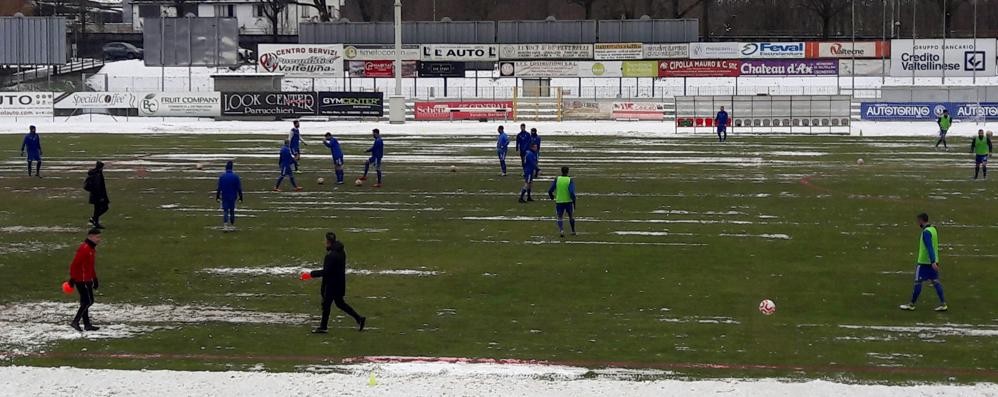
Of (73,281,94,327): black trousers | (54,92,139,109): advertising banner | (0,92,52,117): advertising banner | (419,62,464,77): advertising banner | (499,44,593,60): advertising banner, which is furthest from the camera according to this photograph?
(499,44,593,60): advertising banner

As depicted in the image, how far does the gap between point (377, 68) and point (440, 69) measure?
4.08 meters

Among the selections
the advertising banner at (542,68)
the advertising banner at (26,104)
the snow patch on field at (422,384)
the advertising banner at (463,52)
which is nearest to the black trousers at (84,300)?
the snow patch on field at (422,384)

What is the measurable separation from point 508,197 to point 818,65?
5475cm

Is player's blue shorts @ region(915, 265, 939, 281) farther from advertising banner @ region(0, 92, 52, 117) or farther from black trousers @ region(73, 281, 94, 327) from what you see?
advertising banner @ region(0, 92, 52, 117)

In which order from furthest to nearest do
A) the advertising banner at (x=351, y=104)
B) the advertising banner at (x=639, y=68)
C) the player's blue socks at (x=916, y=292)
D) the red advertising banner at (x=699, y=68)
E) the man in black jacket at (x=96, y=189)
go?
1. the red advertising banner at (x=699, y=68)
2. the advertising banner at (x=639, y=68)
3. the advertising banner at (x=351, y=104)
4. the man in black jacket at (x=96, y=189)
5. the player's blue socks at (x=916, y=292)

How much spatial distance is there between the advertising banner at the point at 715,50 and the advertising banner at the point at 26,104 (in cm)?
4053

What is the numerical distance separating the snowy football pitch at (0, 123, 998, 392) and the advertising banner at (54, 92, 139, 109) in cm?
2765

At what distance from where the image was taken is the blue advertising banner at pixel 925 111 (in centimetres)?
6038

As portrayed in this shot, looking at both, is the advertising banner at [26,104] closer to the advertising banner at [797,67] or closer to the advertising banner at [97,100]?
the advertising banner at [97,100]

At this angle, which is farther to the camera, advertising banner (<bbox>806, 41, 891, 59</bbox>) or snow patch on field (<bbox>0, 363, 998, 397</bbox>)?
advertising banner (<bbox>806, 41, 891, 59</bbox>)

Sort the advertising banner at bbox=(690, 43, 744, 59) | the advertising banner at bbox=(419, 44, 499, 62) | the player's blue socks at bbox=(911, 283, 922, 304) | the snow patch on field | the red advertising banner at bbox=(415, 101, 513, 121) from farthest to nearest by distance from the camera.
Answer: the advertising banner at bbox=(419, 44, 499, 62), the advertising banner at bbox=(690, 43, 744, 59), the red advertising banner at bbox=(415, 101, 513, 121), the player's blue socks at bbox=(911, 283, 922, 304), the snow patch on field

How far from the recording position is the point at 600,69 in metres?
79.9

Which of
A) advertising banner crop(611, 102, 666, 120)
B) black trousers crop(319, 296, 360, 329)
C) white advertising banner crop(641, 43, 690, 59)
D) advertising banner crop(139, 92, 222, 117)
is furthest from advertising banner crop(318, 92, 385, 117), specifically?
black trousers crop(319, 296, 360, 329)

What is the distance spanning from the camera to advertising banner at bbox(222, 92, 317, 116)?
6369cm
